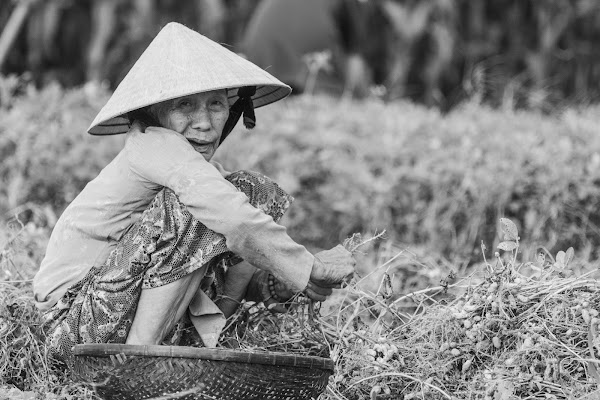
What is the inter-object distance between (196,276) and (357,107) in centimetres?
406

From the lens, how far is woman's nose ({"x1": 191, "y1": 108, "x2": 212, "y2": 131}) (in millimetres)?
3324

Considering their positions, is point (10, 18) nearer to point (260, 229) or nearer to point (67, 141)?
point (67, 141)

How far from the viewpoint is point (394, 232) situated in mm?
5898

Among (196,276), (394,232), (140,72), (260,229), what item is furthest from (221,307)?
(394,232)

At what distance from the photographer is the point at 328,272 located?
312cm

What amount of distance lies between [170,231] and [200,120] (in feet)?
1.36

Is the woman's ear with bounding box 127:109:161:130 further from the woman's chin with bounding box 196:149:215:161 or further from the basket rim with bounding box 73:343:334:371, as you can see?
the basket rim with bounding box 73:343:334:371

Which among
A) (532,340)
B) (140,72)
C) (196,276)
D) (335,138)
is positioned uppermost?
(140,72)

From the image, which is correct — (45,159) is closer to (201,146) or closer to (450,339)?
(201,146)

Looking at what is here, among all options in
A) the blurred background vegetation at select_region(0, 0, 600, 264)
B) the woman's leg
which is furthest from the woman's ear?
the blurred background vegetation at select_region(0, 0, 600, 264)

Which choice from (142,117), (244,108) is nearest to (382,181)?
(244,108)

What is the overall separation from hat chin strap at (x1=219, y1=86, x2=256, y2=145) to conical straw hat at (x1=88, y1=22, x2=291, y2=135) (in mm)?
224

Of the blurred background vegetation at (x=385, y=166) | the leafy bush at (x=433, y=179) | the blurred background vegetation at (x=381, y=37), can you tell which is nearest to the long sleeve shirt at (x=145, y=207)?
the blurred background vegetation at (x=385, y=166)

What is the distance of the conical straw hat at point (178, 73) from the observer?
3184 millimetres
